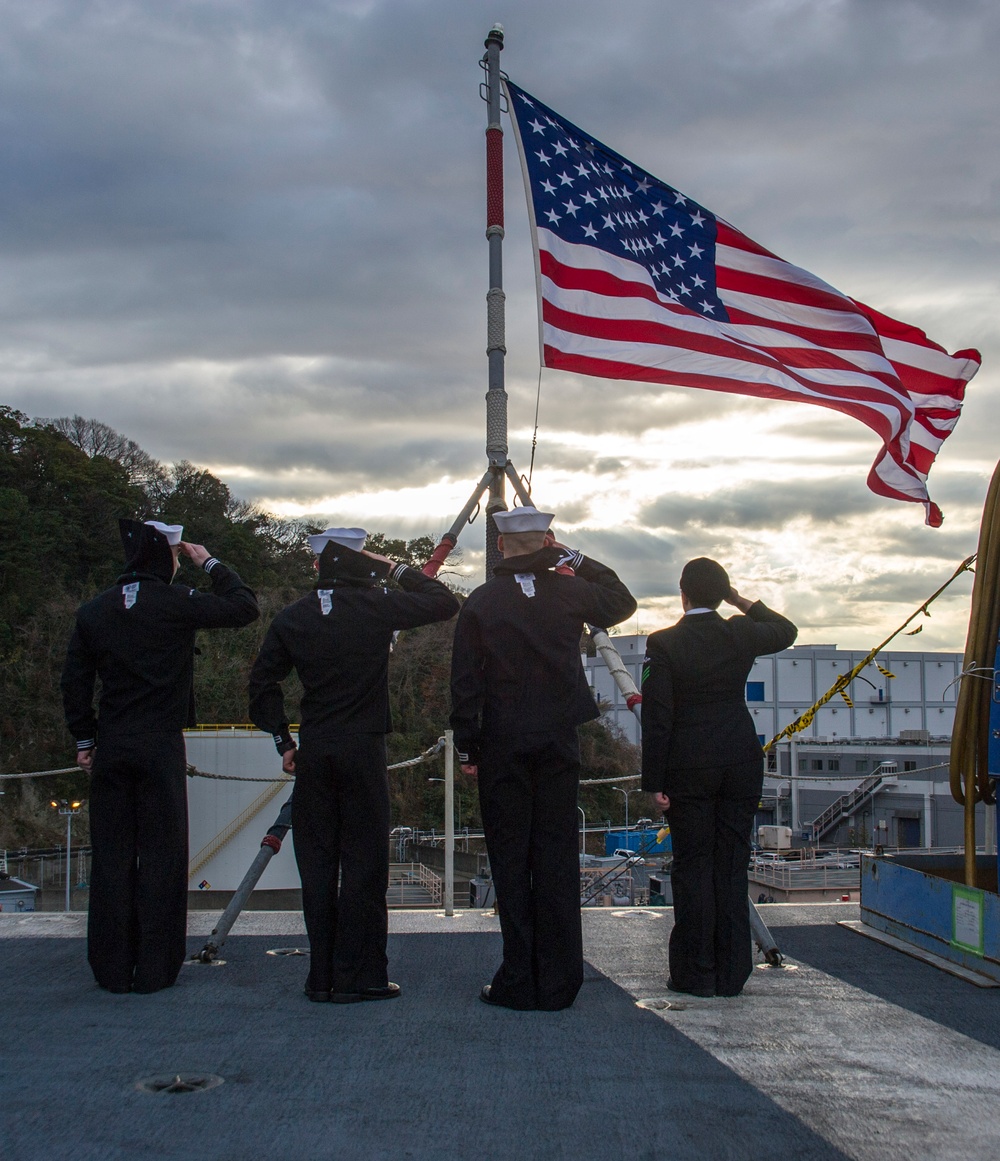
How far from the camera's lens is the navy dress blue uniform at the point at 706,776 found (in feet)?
12.0

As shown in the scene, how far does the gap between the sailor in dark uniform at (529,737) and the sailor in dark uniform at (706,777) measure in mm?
303

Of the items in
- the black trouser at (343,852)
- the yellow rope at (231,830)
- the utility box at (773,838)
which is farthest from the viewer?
the utility box at (773,838)

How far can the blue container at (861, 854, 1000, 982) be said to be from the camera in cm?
393

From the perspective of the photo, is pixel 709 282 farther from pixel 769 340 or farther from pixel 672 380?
pixel 672 380

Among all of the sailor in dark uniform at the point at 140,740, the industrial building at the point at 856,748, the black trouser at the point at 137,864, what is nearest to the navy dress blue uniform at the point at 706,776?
the sailor in dark uniform at the point at 140,740

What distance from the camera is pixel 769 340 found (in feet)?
22.6

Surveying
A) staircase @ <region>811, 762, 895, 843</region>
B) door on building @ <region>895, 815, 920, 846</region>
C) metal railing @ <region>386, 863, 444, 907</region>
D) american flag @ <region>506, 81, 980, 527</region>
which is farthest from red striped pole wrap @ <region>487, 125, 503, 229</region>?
door on building @ <region>895, 815, 920, 846</region>

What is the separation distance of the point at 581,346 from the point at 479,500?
1.25 metres

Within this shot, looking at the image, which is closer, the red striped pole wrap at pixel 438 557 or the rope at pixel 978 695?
the rope at pixel 978 695

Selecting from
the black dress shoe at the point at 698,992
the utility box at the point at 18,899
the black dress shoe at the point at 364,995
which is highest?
the black dress shoe at the point at 364,995

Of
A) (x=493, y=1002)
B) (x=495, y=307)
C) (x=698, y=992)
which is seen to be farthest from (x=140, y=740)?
(x=495, y=307)

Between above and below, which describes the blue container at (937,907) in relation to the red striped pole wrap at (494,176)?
below

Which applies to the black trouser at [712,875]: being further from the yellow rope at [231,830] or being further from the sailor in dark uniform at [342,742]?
the yellow rope at [231,830]

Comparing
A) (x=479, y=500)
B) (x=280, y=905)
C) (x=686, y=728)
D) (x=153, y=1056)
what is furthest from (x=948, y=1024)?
(x=280, y=905)
